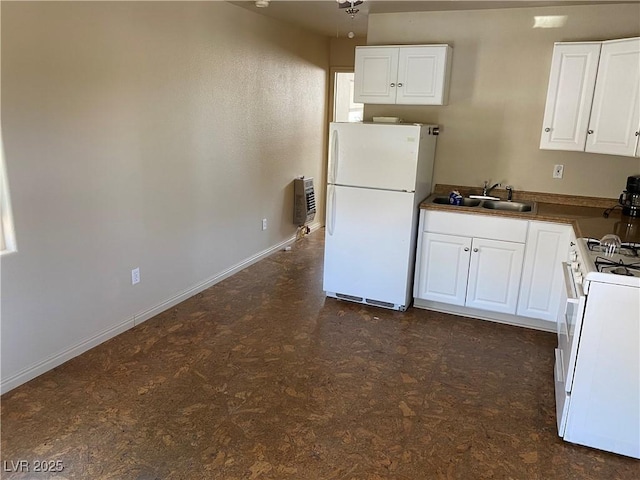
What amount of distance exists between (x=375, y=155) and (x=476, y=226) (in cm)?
92

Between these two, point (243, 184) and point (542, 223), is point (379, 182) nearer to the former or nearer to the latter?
point (542, 223)

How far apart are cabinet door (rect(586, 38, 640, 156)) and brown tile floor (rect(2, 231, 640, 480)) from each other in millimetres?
1440

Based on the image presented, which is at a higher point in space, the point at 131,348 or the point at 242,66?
the point at 242,66

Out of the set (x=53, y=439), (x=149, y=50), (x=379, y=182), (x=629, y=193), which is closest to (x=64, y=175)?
(x=149, y=50)

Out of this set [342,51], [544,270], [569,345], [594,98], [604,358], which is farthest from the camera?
[342,51]

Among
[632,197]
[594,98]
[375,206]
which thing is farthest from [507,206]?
[375,206]

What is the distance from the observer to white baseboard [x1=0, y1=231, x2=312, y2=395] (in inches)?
105

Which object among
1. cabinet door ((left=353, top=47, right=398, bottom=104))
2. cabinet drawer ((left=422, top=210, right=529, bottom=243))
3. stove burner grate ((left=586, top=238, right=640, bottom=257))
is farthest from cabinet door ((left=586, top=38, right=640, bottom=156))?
cabinet door ((left=353, top=47, right=398, bottom=104))

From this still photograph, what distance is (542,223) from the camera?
11.1 ft

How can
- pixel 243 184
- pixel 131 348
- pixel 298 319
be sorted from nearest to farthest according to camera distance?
pixel 131 348, pixel 298 319, pixel 243 184

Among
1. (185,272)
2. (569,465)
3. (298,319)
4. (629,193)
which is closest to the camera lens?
(569,465)

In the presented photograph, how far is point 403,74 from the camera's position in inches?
152

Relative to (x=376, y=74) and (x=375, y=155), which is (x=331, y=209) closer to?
(x=375, y=155)

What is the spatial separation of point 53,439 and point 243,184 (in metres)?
2.80
